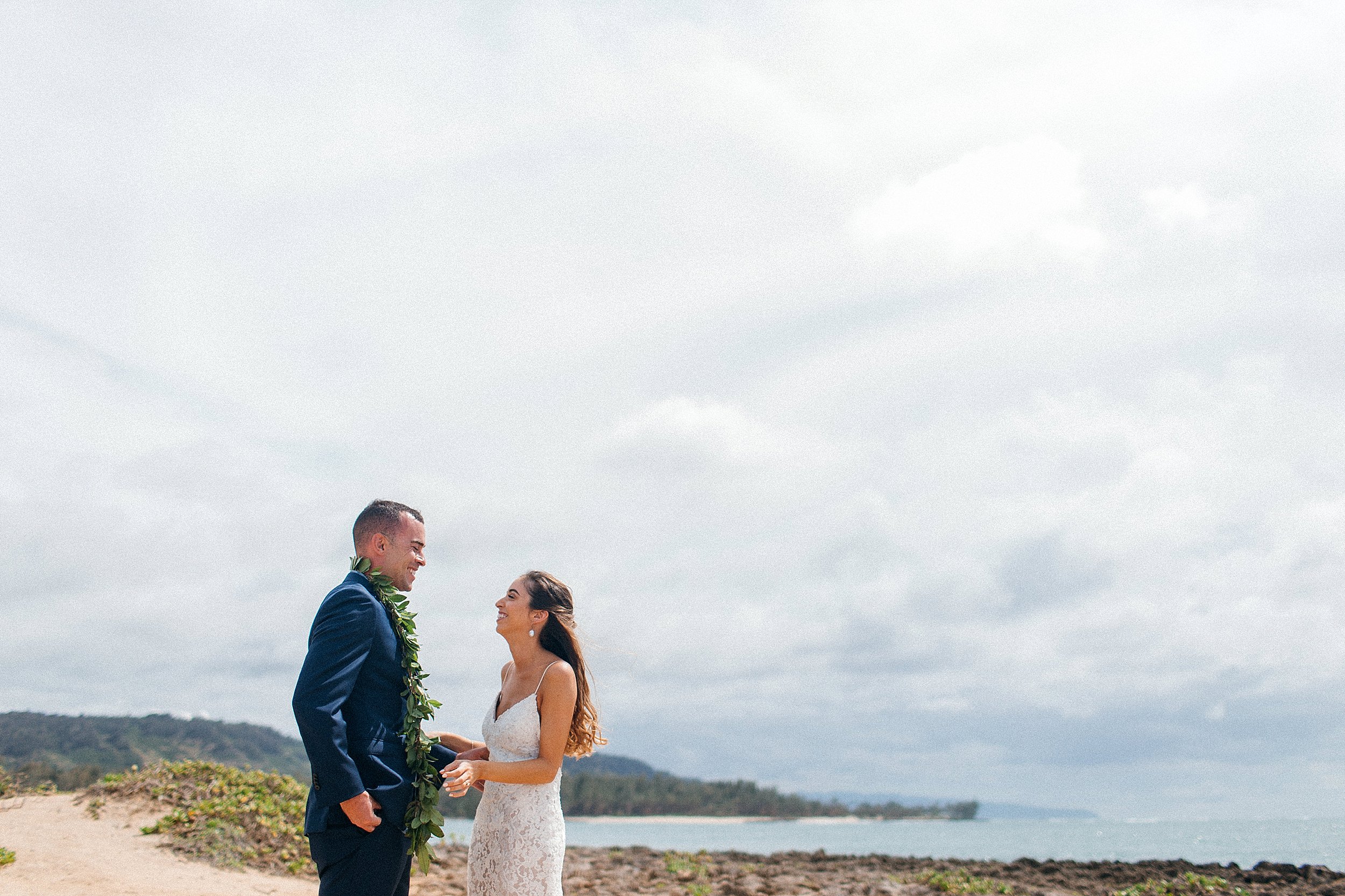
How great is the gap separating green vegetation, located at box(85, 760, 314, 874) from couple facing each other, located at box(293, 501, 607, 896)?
6.19 metres

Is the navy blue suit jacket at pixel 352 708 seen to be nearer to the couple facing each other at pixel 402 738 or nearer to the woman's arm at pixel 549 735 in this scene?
the couple facing each other at pixel 402 738

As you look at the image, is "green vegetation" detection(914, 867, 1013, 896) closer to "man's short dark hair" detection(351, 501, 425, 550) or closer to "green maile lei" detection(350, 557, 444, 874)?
"green maile lei" detection(350, 557, 444, 874)

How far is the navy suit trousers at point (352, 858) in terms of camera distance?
14.5ft

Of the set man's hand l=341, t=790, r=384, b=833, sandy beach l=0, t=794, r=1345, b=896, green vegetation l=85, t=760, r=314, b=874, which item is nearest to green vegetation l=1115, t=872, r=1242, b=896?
sandy beach l=0, t=794, r=1345, b=896

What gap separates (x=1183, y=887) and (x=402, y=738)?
403 inches

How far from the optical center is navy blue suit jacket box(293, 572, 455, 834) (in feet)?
14.0

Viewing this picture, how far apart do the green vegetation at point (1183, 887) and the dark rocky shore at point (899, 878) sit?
16 mm

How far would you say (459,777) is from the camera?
14.8 ft

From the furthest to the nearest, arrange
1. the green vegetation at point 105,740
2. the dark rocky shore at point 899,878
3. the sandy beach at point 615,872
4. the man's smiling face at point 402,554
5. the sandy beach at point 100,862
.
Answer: the green vegetation at point 105,740 < the dark rocky shore at point 899,878 < the sandy beach at point 615,872 < the sandy beach at point 100,862 < the man's smiling face at point 402,554

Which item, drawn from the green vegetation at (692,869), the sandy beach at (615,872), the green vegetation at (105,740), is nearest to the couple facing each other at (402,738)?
the sandy beach at (615,872)

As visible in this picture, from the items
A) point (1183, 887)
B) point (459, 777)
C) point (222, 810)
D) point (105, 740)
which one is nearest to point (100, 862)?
point (222, 810)

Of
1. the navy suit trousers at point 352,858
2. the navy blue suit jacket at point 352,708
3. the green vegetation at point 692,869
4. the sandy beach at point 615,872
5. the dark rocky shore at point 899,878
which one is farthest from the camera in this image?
the green vegetation at point 692,869

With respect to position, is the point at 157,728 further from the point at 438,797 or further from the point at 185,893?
the point at 438,797

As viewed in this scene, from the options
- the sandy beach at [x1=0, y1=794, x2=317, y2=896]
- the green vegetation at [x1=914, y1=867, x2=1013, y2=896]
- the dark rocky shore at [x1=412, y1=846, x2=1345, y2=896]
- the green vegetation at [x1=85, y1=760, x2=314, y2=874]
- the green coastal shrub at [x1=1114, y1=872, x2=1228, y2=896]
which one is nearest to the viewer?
the sandy beach at [x1=0, y1=794, x2=317, y2=896]
